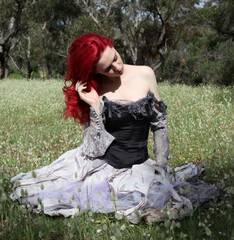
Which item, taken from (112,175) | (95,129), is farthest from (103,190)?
(95,129)

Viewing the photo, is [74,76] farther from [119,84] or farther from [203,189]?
[203,189]

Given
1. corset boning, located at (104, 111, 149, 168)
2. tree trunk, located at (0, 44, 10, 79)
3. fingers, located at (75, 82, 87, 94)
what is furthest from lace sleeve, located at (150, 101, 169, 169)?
tree trunk, located at (0, 44, 10, 79)

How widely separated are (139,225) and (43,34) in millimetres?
33865

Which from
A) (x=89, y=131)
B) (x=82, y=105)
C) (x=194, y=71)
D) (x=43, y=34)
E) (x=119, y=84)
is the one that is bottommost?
(x=194, y=71)

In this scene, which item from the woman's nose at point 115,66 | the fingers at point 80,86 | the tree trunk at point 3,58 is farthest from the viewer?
the tree trunk at point 3,58

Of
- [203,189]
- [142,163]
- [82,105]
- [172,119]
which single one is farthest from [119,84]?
[172,119]

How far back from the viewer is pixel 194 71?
35.4 meters

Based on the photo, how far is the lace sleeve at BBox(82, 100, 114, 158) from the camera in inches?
124

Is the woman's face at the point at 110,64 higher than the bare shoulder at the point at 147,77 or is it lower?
higher

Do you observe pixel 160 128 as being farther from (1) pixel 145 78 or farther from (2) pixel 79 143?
(2) pixel 79 143

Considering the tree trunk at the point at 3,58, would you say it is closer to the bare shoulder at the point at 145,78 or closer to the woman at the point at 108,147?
the woman at the point at 108,147

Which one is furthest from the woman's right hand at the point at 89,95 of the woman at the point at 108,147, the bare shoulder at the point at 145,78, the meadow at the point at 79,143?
the meadow at the point at 79,143

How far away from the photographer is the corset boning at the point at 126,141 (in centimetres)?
325

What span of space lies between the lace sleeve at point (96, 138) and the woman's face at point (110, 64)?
34 centimetres
